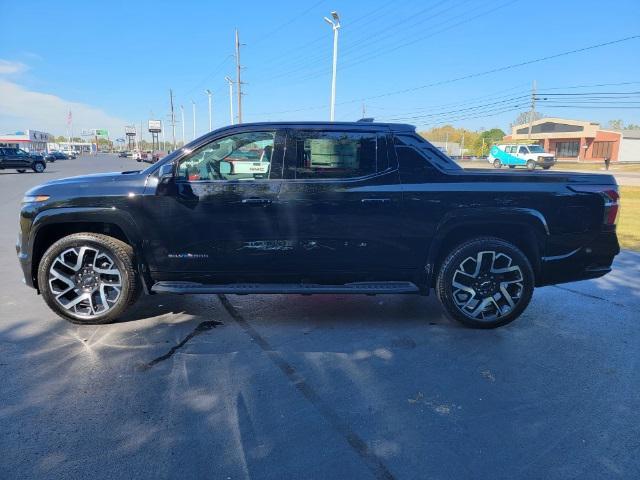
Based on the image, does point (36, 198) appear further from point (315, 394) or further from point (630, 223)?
point (630, 223)

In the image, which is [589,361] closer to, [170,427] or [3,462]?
[170,427]

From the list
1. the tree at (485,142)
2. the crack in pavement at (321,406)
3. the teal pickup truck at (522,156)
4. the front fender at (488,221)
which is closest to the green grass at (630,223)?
the front fender at (488,221)

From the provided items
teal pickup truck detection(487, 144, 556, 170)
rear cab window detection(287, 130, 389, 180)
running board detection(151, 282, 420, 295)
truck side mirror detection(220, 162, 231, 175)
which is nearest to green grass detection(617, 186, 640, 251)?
running board detection(151, 282, 420, 295)

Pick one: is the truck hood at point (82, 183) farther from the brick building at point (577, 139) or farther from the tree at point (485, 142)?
the tree at point (485, 142)

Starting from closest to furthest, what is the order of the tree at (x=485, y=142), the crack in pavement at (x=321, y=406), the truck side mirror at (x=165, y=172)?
the crack in pavement at (x=321, y=406) → the truck side mirror at (x=165, y=172) → the tree at (x=485, y=142)

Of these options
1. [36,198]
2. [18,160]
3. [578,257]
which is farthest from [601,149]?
[36,198]

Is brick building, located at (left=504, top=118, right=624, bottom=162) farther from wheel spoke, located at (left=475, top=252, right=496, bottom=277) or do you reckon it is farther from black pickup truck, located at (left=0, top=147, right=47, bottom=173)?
wheel spoke, located at (left=475, top=252, right=496, bottom=277)

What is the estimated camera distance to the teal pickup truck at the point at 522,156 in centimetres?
3831

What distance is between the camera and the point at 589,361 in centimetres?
367

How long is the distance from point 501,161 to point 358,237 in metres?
42.2

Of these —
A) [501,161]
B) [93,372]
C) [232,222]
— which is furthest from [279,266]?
[501,161]

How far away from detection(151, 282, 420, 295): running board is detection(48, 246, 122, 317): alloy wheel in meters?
0.41

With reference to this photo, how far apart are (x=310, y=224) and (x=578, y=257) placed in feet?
8.19

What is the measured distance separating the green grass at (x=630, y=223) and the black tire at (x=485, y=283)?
5218 mm
